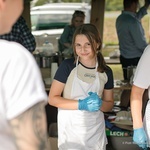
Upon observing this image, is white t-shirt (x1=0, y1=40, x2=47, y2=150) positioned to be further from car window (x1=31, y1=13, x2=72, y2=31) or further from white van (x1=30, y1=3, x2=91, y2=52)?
car window (x1=31, y1=13, x2=72, y2=31)

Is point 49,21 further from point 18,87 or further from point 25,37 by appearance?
point 18,87

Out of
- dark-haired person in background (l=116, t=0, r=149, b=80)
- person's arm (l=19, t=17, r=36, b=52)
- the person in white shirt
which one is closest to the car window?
dark-haired person in background (l=116, t=0, r=149, b=80)

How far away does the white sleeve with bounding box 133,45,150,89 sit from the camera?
206 centimetres

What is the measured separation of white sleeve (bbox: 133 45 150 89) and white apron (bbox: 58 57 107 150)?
1.32 ft

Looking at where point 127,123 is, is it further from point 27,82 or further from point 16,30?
point 27,82

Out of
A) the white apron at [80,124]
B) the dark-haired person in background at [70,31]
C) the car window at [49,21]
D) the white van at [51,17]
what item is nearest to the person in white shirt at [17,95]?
the white apron at [80,124]

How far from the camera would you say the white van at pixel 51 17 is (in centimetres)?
686

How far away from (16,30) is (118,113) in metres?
1.36

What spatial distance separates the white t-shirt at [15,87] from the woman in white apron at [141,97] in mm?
1376

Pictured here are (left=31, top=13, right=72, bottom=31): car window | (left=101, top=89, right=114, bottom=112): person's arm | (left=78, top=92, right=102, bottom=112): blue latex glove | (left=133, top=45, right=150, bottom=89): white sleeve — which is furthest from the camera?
(left=31, top=13, right=72, bottom=31): car window

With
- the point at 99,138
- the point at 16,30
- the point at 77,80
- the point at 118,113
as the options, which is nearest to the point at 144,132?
the point at 99,138

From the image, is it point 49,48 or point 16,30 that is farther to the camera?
point 49,48

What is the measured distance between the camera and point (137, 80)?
2.10 meters

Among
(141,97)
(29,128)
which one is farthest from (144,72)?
(29,128)
